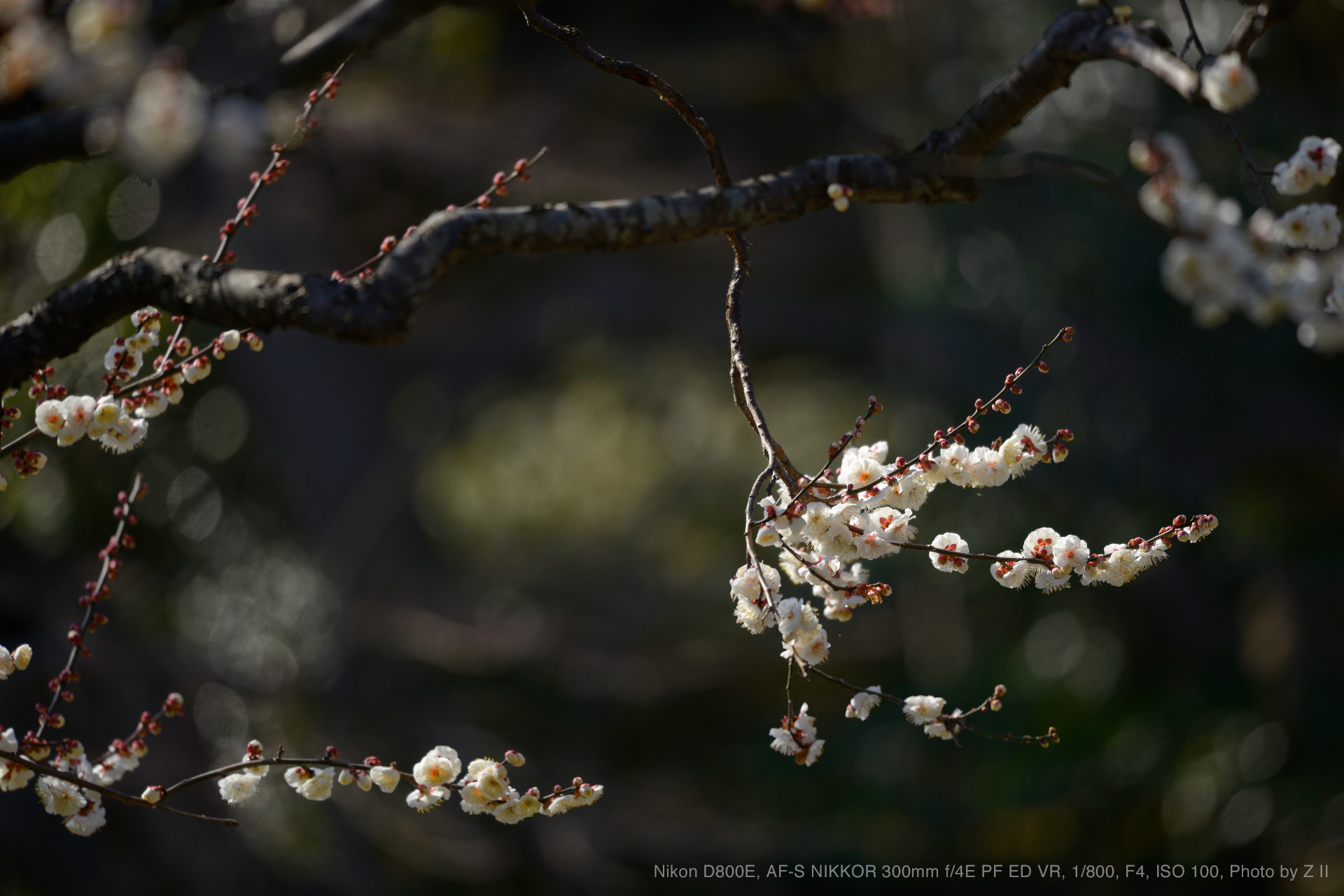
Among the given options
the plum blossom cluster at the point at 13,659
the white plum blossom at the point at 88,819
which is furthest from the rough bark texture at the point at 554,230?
the white plum blossom at the point at 88,819

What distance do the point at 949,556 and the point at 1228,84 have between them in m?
0.55

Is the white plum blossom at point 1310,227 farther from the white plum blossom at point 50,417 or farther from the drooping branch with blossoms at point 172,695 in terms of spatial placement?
the white plum blossom at point 50,417

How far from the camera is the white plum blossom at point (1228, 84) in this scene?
2.51 ft

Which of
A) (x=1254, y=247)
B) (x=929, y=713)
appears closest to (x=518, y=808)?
(x=929, y=713)

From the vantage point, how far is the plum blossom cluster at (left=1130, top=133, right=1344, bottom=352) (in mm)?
941

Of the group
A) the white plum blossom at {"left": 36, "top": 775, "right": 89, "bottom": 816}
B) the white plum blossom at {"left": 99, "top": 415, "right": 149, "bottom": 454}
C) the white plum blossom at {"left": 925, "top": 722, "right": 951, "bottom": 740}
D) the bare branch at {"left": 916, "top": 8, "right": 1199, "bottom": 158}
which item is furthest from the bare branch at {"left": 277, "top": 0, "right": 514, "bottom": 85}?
the white plum blossom at {"left": 925, "top": 722, "right": 951, "bottom": 740}

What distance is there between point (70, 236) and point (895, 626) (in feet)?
14.7

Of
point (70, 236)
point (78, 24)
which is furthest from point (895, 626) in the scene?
point (78, 24)

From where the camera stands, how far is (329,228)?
4195 millimetres

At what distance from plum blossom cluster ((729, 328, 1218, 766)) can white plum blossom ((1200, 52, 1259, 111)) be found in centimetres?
26

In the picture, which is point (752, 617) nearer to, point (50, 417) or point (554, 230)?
point (554, 230)

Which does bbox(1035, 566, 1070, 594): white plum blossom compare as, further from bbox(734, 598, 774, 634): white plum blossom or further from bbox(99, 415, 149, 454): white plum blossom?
bbox(99, 415, 149, 454): white plum blossom

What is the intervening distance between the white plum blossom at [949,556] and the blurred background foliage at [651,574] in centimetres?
244

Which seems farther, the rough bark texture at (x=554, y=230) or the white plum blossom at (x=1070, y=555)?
the white plum blossom at (x=1070, y=555)
